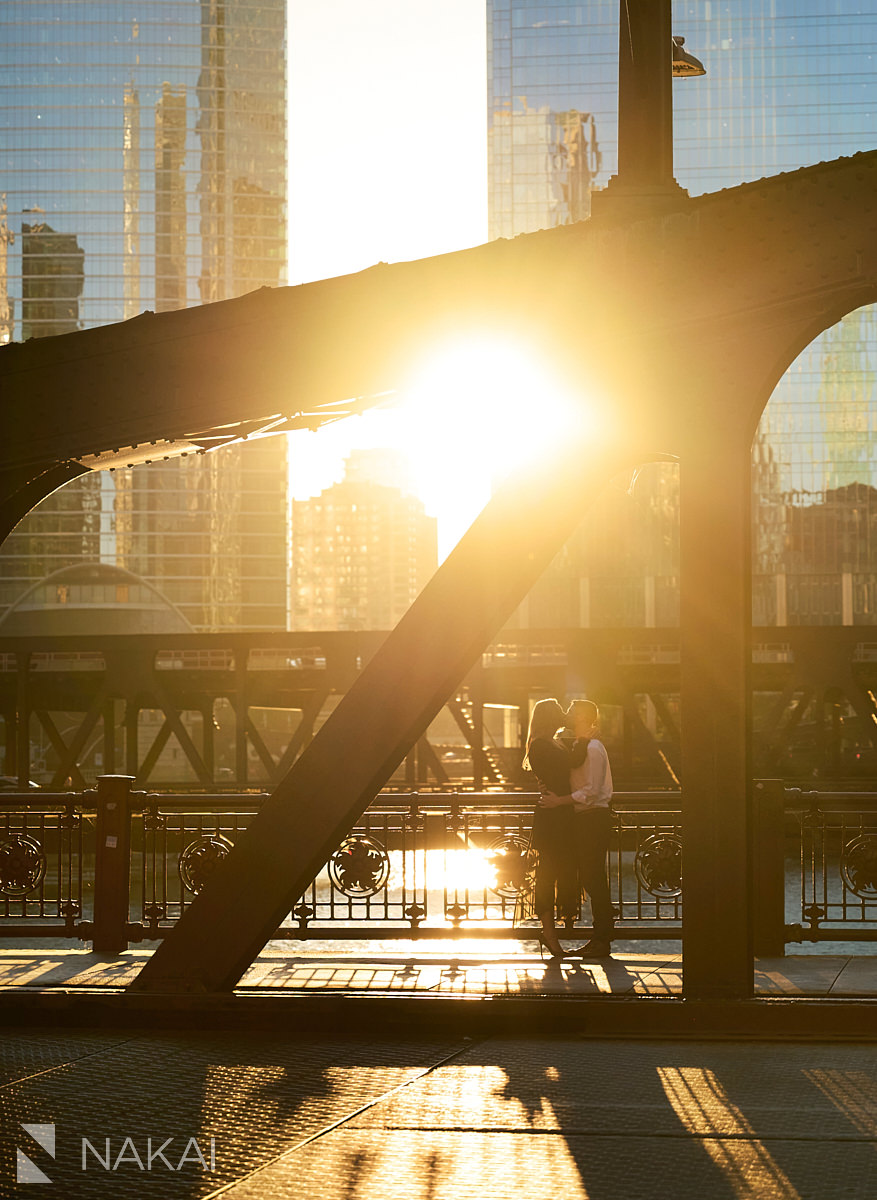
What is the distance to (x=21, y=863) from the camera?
11859 mm

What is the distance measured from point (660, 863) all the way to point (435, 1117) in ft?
20.1

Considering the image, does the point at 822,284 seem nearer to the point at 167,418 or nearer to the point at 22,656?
the point at 167,418

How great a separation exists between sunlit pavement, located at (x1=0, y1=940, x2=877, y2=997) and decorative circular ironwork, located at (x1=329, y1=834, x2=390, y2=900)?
5.33 ft

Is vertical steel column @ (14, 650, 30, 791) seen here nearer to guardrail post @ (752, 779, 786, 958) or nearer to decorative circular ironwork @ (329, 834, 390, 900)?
decorative circular ironwork @ (329, 834, 390, 900)

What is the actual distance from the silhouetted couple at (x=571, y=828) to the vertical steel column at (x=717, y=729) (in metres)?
2.71

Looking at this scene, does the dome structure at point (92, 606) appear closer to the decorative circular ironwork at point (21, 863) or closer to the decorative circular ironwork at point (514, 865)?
the decorative circular ironwork at point (21, 863)

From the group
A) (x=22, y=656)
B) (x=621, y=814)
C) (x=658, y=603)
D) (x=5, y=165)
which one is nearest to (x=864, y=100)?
(x=658, y=603)

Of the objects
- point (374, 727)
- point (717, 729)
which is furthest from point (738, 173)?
point (374, 727)

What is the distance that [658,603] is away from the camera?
118250 millimetres

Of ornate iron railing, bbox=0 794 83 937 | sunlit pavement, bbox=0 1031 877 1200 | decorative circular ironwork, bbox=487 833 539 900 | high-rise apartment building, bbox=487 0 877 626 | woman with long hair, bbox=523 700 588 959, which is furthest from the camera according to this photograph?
high-rise apartment building, bbox=487 0 877 626

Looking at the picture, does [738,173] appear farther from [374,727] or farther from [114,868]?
[374,727]

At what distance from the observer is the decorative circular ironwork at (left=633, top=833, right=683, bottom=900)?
37.2 feet

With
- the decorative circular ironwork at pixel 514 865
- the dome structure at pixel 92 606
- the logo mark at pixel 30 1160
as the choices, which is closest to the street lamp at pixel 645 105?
the logo mark at pixel 30 1160

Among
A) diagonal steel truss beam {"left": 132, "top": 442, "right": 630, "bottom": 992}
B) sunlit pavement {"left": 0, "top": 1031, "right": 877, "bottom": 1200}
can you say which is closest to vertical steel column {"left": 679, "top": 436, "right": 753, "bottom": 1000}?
sunlit pavement {"left": 0, "top": 1031, "right": 877, "bottom": 1200}
